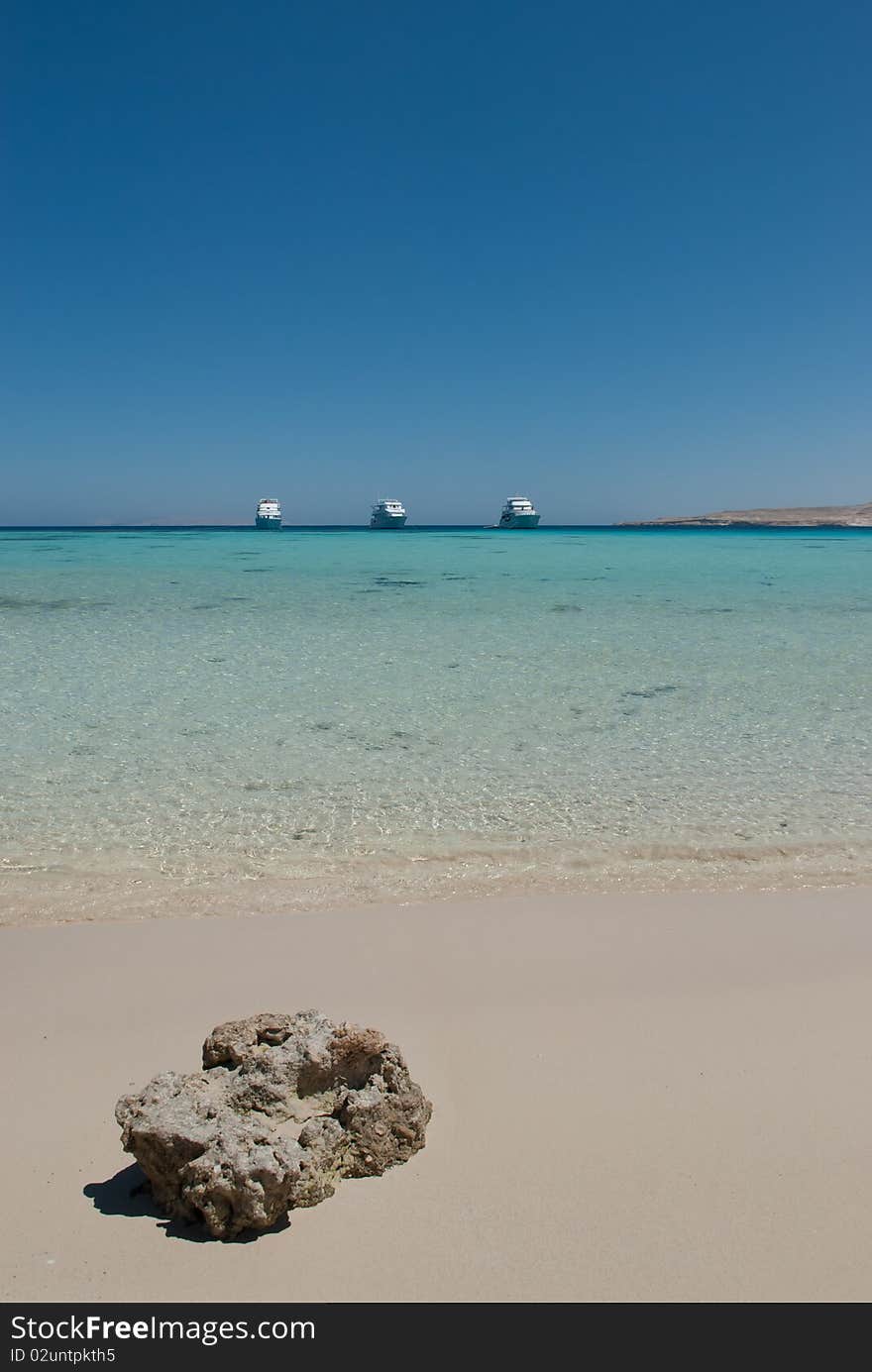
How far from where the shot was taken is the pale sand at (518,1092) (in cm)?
210

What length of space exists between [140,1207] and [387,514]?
117190 millimetres

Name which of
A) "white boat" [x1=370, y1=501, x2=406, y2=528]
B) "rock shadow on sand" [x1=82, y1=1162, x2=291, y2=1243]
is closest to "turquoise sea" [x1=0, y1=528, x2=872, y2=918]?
"rock shadow on sand" [x1=82, y1=1162, x2=291, y2=1243]

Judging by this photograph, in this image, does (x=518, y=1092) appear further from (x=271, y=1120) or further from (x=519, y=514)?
(x=519, y=514)

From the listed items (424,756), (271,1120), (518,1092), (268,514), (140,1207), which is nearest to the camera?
(140,1207)

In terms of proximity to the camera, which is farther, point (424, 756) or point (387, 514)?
point (387, 514)

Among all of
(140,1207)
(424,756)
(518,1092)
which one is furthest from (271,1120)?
(424,756)

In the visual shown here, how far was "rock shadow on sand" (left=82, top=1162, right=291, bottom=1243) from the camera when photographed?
217cm

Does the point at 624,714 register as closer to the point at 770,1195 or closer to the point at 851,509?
the point at 770,1195

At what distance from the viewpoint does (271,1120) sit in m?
2.47

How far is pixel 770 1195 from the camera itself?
2340 mm

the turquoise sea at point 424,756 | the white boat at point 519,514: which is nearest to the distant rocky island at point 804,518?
the white boat at point 519,514

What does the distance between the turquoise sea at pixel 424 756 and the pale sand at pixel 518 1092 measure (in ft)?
2.28

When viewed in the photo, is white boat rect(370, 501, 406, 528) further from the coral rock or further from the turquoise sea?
the coral rock

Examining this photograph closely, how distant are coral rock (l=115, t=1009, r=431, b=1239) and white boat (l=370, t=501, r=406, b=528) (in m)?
114
